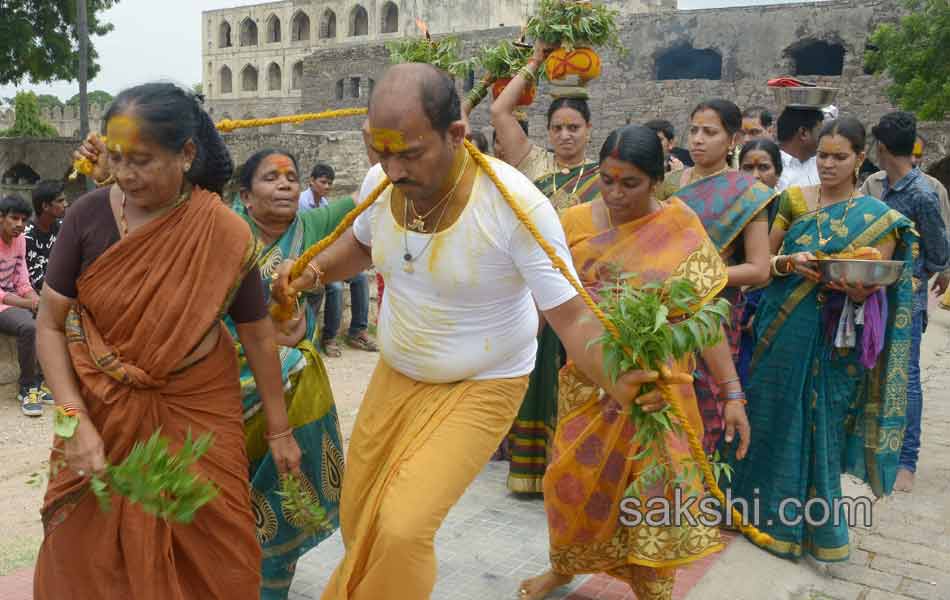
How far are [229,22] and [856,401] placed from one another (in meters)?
67.4

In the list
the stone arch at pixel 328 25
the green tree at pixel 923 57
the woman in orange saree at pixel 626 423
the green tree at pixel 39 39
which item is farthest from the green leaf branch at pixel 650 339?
the stone arch at pixel 328 25

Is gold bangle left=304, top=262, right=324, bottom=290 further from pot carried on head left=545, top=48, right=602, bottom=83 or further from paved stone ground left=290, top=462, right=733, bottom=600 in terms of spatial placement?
pot carried on head left=545, top=48, right=602, bottom=83

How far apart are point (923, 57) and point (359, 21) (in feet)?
150

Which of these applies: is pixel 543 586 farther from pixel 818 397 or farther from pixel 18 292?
pixel 18 292

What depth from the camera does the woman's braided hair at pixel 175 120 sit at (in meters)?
2.89

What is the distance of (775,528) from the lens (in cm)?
493

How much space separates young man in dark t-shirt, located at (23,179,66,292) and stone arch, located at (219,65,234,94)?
6164 centimetres

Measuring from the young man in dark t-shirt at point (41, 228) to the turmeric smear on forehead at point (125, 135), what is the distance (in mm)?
5778

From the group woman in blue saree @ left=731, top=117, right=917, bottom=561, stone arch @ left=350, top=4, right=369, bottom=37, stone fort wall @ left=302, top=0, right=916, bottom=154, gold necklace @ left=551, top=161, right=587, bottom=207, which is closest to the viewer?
woman in blue saree @ left=731, top=117, right=917, bottom=561

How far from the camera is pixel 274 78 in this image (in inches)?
2537

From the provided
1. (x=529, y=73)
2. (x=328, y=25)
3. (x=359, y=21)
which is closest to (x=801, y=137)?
(x=529, y=73)

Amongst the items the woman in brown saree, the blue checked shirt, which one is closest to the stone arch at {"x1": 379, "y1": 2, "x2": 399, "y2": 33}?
the blue checked shirt

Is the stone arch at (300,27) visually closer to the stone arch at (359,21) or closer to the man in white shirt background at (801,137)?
the stone arch at (359,21)

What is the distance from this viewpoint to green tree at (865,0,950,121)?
63.4 ft
